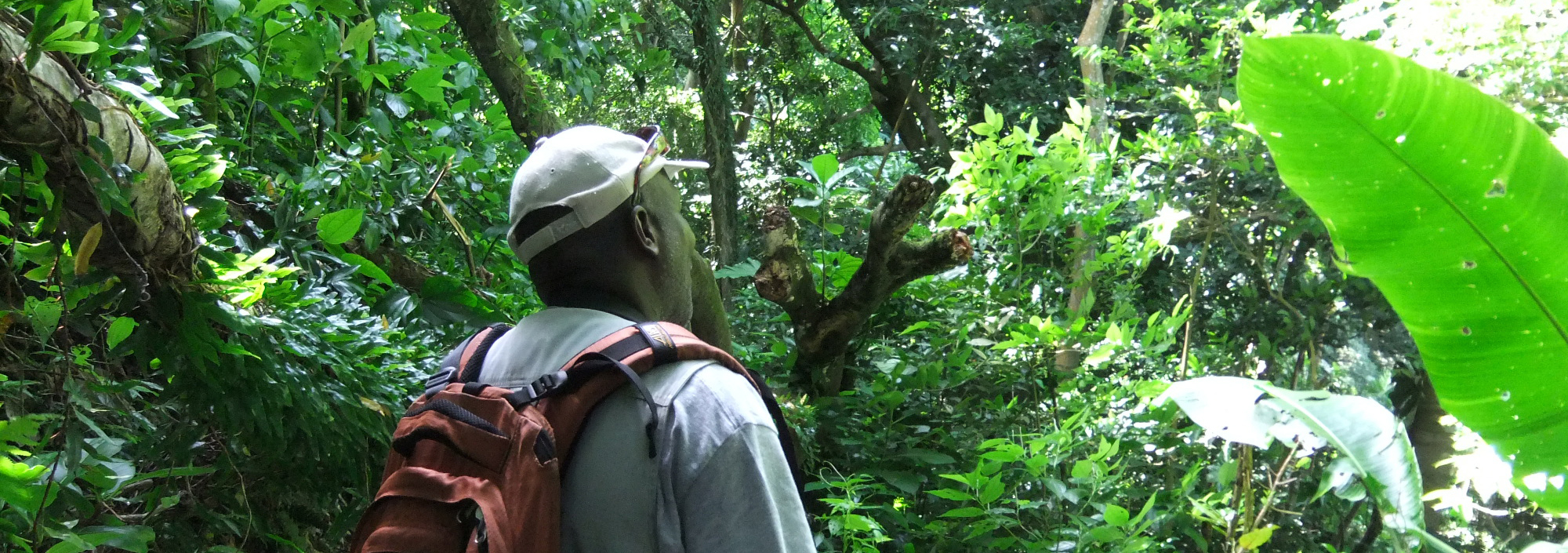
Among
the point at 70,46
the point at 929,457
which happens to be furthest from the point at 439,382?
the point at 929,457

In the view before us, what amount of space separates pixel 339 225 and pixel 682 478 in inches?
46.5

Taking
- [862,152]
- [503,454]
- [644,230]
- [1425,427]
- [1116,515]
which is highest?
[644,230]

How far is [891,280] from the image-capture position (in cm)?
262

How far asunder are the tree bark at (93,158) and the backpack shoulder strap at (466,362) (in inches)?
16.8

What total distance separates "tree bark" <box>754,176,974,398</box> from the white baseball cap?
1454 mm

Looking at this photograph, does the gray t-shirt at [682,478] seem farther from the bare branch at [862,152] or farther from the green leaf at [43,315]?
the bare branch at [862,152]

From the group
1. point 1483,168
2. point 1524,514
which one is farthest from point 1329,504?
point 1483,168

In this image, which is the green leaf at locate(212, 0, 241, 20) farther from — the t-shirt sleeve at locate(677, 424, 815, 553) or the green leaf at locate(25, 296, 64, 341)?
the t-shirt sleeve at locate(677, 424, 815, 553)

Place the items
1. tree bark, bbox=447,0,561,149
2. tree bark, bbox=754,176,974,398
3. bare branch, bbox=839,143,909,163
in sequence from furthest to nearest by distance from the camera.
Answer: bare branch, bbox=839,143,909,163, tree bark, bbox=447,0,561,149, tree bark, bbox=754,176,974,398

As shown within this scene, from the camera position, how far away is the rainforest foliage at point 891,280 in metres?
1.16

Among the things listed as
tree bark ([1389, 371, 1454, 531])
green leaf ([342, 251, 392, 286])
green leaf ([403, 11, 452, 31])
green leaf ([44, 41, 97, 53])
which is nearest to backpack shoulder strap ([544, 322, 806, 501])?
green leaf ([44, 41, 97, 53])

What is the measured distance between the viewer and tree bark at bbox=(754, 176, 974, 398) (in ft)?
8.19

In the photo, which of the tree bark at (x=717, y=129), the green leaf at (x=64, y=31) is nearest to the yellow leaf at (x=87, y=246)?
the green leaf at (x=64, y=31)

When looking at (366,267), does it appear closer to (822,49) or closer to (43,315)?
(43,315)
